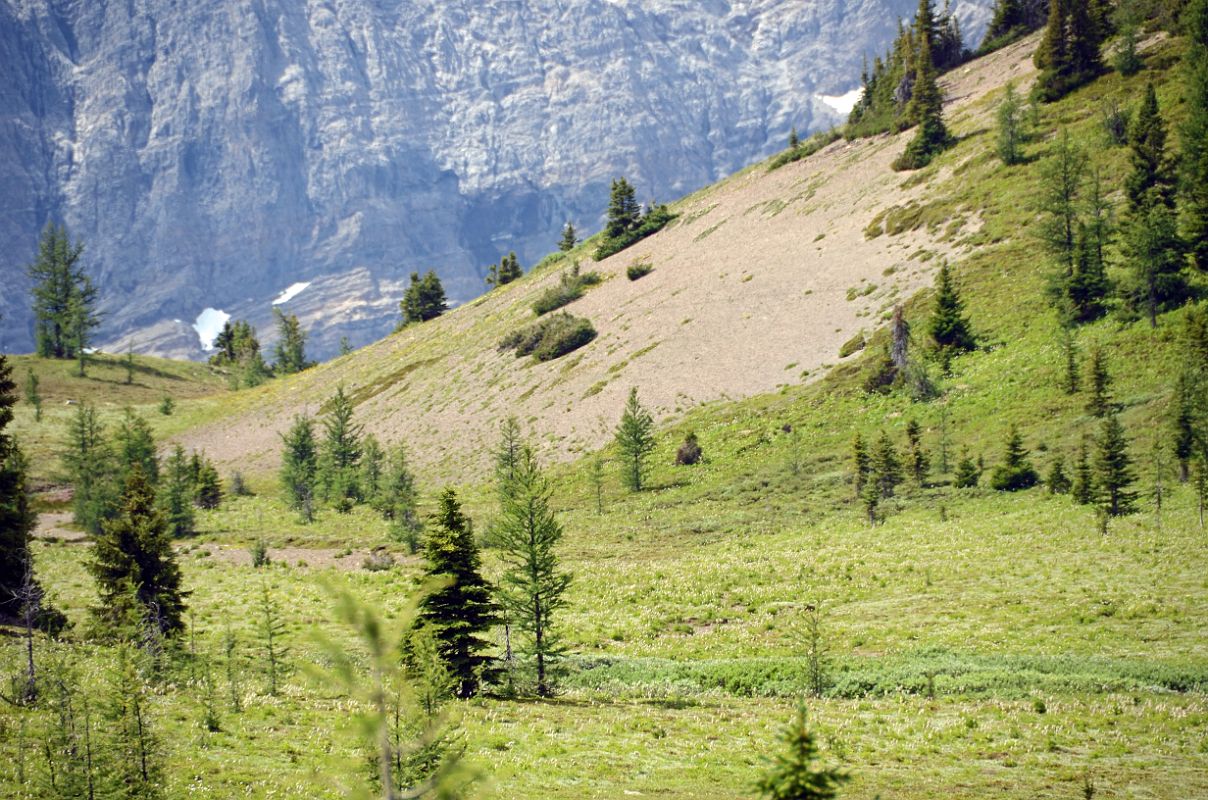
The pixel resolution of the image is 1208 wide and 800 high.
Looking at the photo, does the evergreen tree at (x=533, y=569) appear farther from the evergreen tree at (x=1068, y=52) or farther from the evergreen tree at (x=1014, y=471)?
the evergreen tree at (x=1068, y=52)

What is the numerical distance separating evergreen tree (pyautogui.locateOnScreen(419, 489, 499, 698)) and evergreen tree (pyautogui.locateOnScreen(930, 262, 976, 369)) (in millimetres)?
44552

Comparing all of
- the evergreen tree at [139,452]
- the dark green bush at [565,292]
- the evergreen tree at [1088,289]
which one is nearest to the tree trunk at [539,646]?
the evergreen tree at [1088,289]

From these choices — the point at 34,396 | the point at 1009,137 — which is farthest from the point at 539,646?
the point at 34,396

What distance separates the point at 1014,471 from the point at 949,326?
18.6 m

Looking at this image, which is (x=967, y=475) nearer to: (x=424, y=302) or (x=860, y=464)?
(x=860, y=464)

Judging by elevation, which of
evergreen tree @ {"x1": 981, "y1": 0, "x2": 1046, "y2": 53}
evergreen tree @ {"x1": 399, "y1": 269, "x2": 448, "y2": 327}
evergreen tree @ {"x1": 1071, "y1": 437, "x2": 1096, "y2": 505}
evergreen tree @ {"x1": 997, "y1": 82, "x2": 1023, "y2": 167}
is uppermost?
evergreen tree @ {"x1": 981, "y1": 0, "x2": 1046, "y2": 53}

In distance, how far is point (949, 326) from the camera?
2370 inches

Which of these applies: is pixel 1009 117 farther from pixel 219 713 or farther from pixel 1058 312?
pixel 219 713

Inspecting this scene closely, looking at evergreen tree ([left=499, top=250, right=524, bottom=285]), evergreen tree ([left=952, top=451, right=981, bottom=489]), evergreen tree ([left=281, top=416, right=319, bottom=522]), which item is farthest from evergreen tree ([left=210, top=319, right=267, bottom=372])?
evergreen tree ([left=952, top=451, right=981, bottom=489])

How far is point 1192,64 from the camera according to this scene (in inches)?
2638

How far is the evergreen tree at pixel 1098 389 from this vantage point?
150ft

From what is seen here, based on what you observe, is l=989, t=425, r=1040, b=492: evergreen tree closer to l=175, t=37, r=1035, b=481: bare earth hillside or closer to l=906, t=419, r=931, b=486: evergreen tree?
l=906, t=419, r=931, b=486: evergreen tree

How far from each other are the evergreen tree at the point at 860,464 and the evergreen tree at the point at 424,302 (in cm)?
9734

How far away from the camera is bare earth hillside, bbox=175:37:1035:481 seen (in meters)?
74.3
